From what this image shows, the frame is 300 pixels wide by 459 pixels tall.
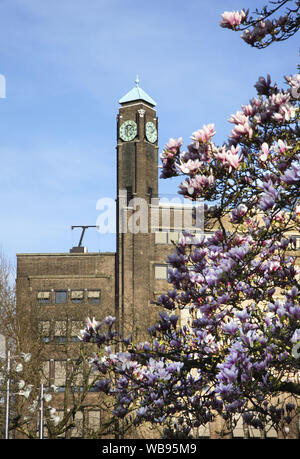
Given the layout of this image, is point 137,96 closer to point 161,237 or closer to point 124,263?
point 161,237

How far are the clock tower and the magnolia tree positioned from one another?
43.1m

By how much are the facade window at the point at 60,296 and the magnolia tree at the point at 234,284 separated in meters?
51.4

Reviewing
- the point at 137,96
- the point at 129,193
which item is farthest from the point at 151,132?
the point at 129,193


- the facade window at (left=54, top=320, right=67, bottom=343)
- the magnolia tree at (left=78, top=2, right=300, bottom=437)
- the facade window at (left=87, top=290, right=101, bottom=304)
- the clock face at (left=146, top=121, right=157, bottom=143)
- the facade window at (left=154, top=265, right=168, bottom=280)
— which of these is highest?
the clock face at (left=146, top=121, right=157, bottom=143)

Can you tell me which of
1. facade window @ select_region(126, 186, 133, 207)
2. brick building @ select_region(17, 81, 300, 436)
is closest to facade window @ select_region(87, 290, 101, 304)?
brick building @ select_region(17, 81, 300, 436)

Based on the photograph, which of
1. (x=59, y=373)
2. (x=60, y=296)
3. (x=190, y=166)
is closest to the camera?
(x=190, y=166)

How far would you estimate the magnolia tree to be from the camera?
6771 mm

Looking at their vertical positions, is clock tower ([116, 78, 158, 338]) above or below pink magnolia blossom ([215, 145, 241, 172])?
above

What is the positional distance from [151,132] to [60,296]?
18905 millimetres

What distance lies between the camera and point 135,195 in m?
61.2

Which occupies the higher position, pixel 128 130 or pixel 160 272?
pixel 128 130

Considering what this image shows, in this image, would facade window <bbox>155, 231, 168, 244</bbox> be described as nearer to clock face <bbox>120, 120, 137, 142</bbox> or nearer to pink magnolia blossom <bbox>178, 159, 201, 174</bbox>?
clock face <bbox>120, 120, 137, 142</bbox>

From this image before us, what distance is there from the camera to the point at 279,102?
24.7 ft

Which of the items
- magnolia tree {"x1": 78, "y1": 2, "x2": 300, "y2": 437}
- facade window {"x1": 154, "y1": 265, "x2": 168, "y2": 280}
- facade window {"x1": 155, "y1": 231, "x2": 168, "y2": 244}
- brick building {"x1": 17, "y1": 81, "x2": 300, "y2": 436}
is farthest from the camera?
facade window {"x1": 155, "y1": 231, "x2": 168, "y2": 244}
